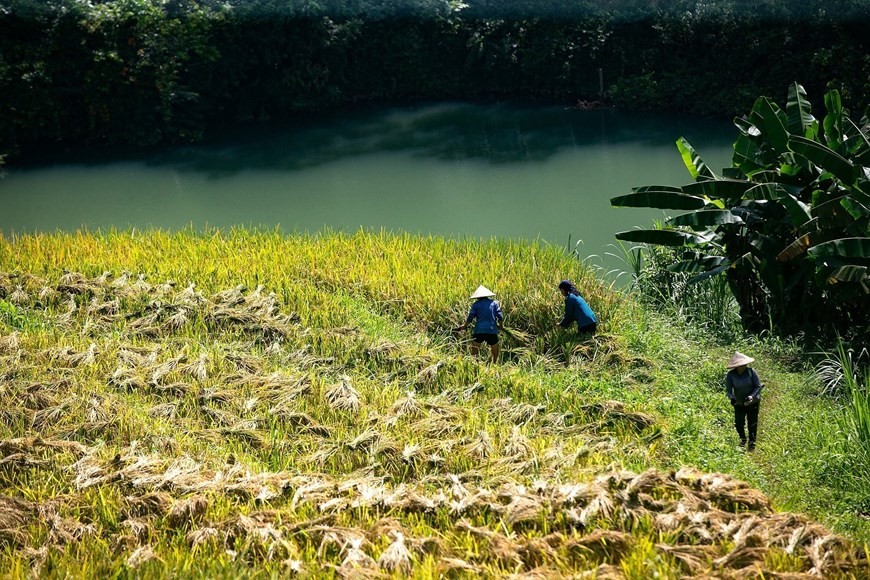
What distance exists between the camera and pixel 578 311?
314 inches

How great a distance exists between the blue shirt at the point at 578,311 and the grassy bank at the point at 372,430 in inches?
7.3

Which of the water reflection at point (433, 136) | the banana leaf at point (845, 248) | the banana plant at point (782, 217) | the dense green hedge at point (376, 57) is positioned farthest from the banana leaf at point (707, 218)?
the dense green hedge at point (376, 57)

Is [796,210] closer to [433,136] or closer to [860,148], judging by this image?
[860,148]

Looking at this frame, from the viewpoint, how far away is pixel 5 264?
32.1 ft

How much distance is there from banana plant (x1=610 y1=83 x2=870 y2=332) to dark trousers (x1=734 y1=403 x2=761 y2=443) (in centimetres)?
162

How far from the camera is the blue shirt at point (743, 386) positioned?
628 centimetres

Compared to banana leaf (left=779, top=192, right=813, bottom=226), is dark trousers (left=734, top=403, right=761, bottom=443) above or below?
below

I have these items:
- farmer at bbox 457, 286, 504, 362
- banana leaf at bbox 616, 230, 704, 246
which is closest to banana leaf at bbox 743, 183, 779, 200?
banana leaf at bbox 616, 230, 704, 246

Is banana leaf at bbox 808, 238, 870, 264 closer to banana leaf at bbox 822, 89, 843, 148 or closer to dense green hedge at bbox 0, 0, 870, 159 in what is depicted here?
banana leaf at bbox 822, 89, 843, 148

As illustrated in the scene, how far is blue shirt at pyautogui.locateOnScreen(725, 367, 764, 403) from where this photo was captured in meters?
6.28

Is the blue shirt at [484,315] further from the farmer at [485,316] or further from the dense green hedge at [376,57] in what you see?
the dense green hedge at [376,57]

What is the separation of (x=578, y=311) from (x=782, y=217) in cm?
176

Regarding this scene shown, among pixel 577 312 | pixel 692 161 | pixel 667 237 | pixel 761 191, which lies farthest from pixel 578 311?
pixel 692 161

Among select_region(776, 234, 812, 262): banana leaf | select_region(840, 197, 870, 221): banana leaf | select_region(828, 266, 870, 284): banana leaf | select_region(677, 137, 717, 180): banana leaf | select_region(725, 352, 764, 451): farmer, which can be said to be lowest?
select_region(725, 352, 764, 451): farmer
